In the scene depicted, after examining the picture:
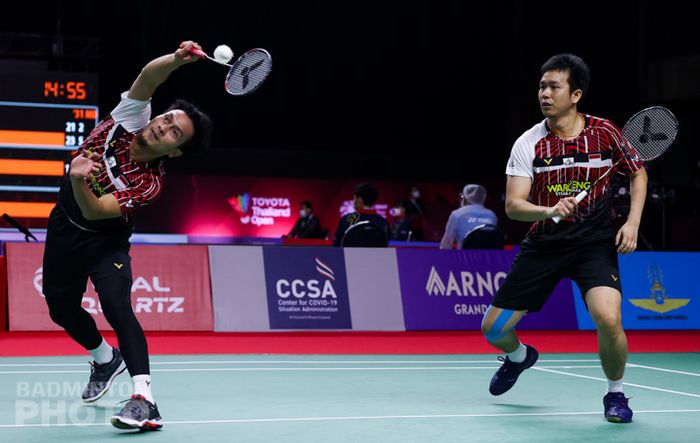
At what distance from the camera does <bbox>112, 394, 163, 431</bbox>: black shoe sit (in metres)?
3.85

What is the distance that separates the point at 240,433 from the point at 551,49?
17.8m

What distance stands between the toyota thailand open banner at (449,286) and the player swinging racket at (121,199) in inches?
199

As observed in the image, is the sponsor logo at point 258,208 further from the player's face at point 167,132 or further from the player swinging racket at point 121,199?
the player's face at point 167,132

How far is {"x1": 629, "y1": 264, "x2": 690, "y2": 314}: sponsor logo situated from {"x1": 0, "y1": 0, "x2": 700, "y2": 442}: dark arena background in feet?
0.07

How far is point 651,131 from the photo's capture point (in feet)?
16.1

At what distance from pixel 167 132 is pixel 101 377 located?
146cm

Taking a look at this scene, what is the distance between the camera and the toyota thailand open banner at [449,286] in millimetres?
9141

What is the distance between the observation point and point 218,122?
742 inches

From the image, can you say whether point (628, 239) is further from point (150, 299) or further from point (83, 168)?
point (150, 299)

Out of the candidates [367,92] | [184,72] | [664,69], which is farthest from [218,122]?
[664,69]

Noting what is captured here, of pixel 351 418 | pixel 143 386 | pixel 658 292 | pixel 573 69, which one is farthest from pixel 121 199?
pixel 658 292

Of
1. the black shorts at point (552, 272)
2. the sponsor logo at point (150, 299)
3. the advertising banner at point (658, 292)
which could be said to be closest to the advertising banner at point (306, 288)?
the sponsor logo at point (150, 299)

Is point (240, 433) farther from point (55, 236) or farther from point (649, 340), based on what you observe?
point (649, 340)

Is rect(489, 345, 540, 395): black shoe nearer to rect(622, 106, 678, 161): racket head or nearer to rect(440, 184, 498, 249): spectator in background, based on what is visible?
rect(622, 106, 678, 161): racket head
